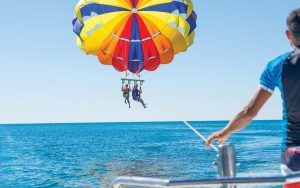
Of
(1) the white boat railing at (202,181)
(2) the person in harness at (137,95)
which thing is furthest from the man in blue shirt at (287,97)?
(2) the person in harness at (137,95)

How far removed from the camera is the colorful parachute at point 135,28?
459 inches

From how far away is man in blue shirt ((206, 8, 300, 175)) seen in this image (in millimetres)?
2668

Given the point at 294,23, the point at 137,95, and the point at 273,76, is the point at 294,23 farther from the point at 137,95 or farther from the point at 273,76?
the point at 137,95

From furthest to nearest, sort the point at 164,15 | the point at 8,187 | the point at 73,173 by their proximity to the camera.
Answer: the point at 73,173 → the point at 8,187 → the point at 164,15

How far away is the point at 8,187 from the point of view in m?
27.3

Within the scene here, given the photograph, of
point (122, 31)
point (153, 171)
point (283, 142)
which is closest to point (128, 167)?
point (153, 171)

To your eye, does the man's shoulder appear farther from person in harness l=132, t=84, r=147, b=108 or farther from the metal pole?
person in harness l=132, t=84, r=147, b=108

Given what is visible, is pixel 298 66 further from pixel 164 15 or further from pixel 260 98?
pixel 164 15

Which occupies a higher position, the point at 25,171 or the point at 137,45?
the point at 137,45

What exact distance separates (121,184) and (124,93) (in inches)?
452

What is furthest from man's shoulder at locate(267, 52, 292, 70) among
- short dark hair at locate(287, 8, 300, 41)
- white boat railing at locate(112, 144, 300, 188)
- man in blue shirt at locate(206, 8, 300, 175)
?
white boat railing at locate(112, 144, 300, 188)

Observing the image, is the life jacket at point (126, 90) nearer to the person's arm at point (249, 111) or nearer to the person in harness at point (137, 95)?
the person in harness at point (137, 95)

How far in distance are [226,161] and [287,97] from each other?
590 millimetres

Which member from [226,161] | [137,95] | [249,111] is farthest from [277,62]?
[137,95]
